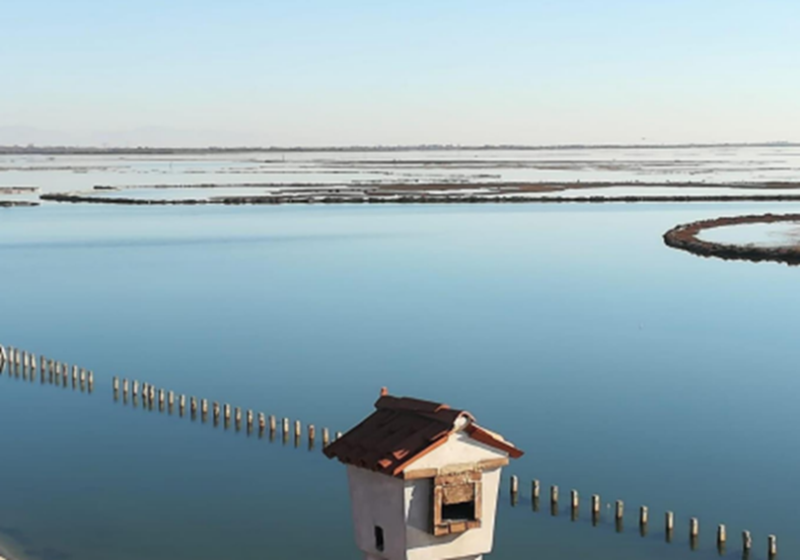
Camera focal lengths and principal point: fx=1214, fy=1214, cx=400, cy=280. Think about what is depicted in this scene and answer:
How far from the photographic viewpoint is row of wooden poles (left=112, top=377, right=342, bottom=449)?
3875cm

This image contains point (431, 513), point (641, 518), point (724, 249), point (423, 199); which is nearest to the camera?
point (431, 513)

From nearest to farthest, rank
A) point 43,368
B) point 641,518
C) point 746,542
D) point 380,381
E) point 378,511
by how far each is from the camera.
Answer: point 378,511
point 746,542
point 641,518
point 380,381
point 43,368

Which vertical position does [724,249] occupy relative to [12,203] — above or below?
above

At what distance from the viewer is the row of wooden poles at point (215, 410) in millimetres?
38750

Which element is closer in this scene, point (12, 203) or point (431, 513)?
point (431, 513)

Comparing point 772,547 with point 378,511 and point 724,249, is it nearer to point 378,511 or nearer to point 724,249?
point 378,511

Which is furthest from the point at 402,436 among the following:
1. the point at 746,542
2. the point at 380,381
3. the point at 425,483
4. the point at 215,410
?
the point at 380,381

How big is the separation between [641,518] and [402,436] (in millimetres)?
15634

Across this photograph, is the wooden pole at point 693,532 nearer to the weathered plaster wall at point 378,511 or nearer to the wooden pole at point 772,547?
the wooden pole at point 772,547

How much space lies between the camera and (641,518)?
99.9ft

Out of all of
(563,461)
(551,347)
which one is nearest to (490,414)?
(563,461)

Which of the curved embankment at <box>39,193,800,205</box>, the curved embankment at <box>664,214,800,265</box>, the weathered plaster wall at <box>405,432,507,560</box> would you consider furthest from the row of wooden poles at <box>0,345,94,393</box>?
the curved embankment at <box>39,193,800,205</box>

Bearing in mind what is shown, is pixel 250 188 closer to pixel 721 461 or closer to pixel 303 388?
pixel 303 388

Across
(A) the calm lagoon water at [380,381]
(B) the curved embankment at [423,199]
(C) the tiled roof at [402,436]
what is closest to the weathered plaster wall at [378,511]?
(C) the tiled roof at [402,436]
